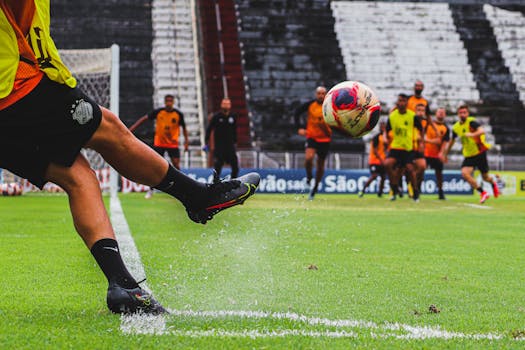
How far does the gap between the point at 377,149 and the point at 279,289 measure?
16313 millimetres

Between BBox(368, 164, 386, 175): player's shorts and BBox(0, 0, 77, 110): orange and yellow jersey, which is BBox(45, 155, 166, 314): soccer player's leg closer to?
BBox(0, 0, 77, 110): orange and yellow jersey

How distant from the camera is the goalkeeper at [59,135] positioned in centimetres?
357

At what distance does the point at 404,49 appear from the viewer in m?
32.5

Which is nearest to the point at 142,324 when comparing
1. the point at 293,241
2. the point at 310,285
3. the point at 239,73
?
the point at 310,285

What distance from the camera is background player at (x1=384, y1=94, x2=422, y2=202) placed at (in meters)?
16.3

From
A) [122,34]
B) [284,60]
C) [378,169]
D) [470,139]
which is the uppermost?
[122,34]

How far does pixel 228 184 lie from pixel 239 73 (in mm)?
25444

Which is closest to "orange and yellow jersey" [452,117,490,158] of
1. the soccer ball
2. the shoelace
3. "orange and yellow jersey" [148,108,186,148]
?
"orange and yellow jersey" [148,108,186,148]

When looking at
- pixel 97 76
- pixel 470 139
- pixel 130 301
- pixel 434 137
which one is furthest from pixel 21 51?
pixel 97 76

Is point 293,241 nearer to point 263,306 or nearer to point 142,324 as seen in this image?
point 263,306

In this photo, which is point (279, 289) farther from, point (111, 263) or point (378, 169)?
point (378, 169)

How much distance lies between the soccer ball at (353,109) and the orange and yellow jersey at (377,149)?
43.4 feet

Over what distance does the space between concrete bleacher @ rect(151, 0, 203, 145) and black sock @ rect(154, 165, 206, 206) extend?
2289 cm

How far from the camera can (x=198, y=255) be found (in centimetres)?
630
